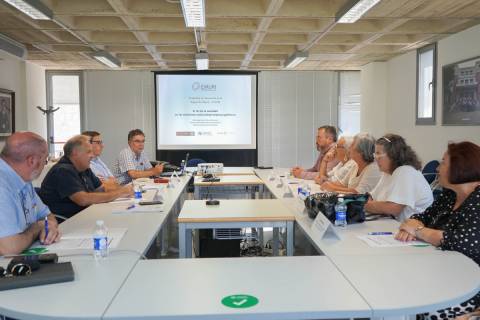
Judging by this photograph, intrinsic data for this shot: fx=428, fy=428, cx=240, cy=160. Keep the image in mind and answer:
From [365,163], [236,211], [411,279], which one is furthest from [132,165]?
[411,279]

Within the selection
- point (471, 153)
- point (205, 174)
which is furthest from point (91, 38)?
point (471, 153)

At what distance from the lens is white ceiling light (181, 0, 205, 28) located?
158 inches

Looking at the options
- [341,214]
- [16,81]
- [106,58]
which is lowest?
[341,214]

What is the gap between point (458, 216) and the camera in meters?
2.05

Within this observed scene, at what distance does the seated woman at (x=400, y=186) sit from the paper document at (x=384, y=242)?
48 cm

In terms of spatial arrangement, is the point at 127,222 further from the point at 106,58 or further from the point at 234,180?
the point at 106,58

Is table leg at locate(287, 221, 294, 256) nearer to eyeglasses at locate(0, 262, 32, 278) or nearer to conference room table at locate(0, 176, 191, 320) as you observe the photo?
conference room table at locate(0, 176, 191, 320)

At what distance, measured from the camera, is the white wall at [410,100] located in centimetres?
526

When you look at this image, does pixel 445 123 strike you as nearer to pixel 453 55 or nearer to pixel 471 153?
pixel 453 55

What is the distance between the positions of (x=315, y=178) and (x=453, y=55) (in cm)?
246

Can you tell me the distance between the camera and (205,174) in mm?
5773

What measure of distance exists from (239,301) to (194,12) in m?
3.53

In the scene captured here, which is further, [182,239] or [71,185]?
[71,185]

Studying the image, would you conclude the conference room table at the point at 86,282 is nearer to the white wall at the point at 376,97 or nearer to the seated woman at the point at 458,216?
the seated woman at the point at 458,216
